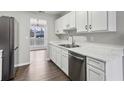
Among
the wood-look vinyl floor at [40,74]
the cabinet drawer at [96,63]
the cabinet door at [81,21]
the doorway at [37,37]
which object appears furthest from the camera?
the doorway at [37,37]

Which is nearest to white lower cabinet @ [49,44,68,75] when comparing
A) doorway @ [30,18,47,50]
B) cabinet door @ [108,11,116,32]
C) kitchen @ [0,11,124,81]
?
kitchen @ [0,11,124,81]

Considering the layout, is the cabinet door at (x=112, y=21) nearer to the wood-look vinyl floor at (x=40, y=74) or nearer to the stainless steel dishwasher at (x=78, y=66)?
the stainless steel dishwasher at (x=78, y=66)

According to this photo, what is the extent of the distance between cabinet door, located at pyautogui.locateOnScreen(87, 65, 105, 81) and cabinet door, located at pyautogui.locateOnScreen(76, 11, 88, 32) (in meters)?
1.03

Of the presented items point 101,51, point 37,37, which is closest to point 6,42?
point 101,51

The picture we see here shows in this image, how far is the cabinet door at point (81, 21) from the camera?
2280 mm

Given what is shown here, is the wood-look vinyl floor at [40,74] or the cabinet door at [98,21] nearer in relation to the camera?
the cabinet door at [98,21]

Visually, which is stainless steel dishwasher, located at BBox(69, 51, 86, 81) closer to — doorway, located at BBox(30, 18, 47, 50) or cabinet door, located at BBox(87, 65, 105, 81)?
cabinet door, located at BBox(87, 65, 105, 81)

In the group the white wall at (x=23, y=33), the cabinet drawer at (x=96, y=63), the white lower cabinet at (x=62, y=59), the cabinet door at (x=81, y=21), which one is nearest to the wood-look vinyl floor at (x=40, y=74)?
the white lower cabinet at (x=62, y=59)

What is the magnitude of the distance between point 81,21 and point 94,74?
1412mm

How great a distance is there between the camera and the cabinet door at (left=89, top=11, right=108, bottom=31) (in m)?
1.78

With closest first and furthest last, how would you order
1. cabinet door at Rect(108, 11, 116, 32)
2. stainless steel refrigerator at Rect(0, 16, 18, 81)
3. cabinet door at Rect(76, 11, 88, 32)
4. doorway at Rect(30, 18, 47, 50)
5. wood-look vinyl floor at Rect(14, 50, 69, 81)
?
1. cabinet door at Rect(108, 11, 116, 32)
2. stainless steel refrigerator at Rect(0, 16, 18, 81)
3. cabinet door at Rect(76, 11, 88, 32)
4. wood-look vinyl floor at Rect(14, 50, 69, 81)
5. doorway at Rect(30, 18, 47, 50)

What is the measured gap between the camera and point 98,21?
191 cm
